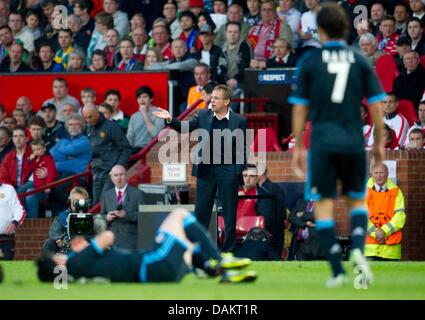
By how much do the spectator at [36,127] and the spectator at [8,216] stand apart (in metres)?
2.27

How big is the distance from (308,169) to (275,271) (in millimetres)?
2729

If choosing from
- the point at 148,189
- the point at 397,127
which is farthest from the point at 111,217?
the point at 397,127

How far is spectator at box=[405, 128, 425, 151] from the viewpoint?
1723cm

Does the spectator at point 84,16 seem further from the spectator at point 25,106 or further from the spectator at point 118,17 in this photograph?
the spectator at point 25,106

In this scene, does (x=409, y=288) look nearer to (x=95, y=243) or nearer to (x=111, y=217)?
(x=95, y=243)

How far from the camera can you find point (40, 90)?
21766 mm

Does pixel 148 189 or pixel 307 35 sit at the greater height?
pixel 307 35

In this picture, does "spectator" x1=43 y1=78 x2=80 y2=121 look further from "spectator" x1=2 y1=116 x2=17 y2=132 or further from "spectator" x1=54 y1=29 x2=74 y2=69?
"spectator" x1=54 y1=29 x2=74 y2=69

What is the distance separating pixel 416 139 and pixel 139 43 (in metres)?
6.11

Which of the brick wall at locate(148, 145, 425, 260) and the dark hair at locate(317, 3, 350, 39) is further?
the brick wall at locate(148, 145, 425, 260)

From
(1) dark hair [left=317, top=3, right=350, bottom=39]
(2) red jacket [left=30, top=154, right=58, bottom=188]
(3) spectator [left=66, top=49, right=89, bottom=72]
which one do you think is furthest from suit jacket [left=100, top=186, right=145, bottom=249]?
(1) dark hair [left=317, top=3, right=350, bottom=39]

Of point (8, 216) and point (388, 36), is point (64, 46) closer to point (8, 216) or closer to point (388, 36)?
point (8, 216)

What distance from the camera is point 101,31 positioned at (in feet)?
73.3

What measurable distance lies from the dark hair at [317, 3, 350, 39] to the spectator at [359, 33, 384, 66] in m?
8.62
